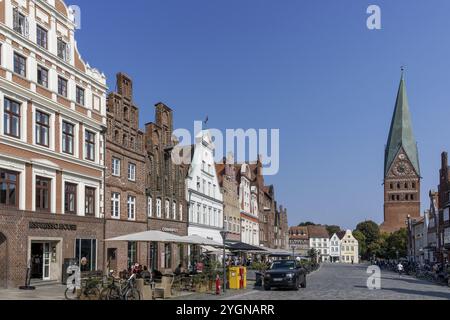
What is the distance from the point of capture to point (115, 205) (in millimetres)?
37250

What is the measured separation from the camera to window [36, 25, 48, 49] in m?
30.1

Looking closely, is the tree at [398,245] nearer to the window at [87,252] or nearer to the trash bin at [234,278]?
the trash bin at [234,278]

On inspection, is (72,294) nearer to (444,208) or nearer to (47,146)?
(47,146)

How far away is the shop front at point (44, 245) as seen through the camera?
87.3ft

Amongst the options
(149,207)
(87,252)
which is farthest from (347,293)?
(149,207)

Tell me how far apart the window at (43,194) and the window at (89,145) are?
172 inches

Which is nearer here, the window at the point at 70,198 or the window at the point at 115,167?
the window at the point at 70,198

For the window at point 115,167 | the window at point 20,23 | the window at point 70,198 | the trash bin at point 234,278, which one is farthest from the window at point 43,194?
the trash bin at point 234,278

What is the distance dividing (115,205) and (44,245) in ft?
25.0

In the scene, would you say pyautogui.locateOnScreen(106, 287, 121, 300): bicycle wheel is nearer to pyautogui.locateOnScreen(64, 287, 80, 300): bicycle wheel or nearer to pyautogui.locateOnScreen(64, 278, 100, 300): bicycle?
pyautogui.locateOnScreen(64, 278, 100, 300): bicycle

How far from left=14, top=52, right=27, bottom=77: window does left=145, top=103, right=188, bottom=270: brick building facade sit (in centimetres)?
1524

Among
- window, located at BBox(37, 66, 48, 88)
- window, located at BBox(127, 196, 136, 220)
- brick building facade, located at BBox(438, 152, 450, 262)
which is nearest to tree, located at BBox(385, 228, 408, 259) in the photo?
brick building facade, located at BBox(438, 152, 450, 262)
